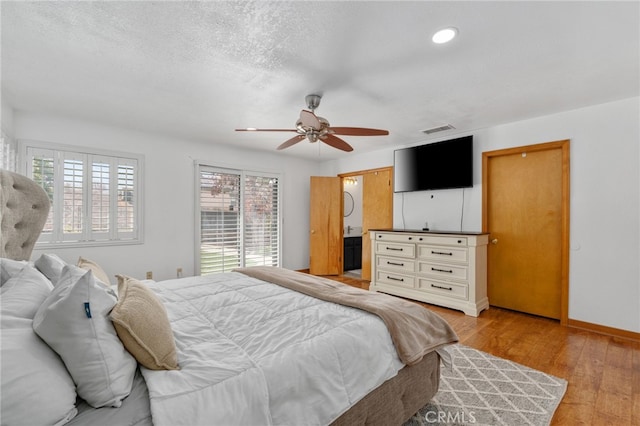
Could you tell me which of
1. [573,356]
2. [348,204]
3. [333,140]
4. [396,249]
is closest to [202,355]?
[333,140]

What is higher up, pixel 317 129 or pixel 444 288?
pixel 317 129

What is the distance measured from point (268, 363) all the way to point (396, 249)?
11.1 ft

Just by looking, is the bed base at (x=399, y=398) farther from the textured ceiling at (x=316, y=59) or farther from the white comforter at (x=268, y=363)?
the textured ceiling at (x=316, y=59)

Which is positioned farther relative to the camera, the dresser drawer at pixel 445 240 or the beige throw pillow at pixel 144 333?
the dresser drawer at pixel 445 240

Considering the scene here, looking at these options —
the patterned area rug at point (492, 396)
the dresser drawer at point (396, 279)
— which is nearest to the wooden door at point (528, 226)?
the dresser drawer at point (396, 279)

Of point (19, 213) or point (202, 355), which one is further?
point (19, 213)

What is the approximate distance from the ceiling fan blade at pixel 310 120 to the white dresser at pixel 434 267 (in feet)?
7.54

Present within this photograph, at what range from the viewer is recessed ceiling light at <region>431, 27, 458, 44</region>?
5.98 feet

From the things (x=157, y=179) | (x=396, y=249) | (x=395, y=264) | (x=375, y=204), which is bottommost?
(x=395, y=264)

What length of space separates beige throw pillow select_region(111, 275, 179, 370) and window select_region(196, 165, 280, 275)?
357cm

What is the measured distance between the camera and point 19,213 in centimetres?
186

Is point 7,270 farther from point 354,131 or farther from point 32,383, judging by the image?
point 354,131

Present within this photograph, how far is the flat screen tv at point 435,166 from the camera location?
3.94 meters

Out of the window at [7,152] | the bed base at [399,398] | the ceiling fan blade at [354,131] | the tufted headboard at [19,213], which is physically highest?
the ceiling fan blade at [354,131]
